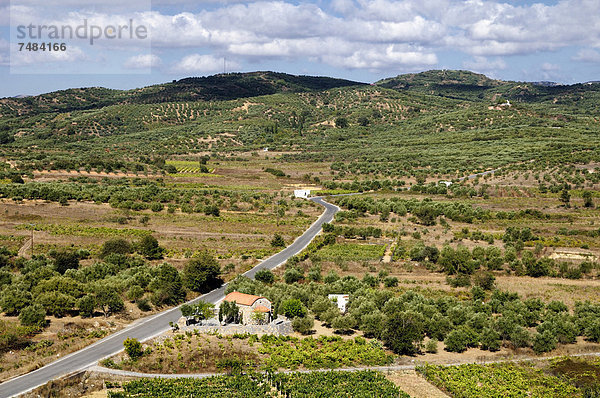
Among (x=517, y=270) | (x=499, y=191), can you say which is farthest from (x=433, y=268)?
(x=499, y=191)

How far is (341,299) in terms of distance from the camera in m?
45.8

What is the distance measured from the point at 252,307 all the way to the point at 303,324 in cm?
403

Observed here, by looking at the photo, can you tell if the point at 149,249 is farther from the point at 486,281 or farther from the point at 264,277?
the point at 486,281

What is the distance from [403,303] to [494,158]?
320 feet

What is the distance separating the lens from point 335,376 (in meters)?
33.2

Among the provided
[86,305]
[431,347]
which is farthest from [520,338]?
[86,305]

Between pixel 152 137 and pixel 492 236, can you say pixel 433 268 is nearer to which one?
pixel 492 236

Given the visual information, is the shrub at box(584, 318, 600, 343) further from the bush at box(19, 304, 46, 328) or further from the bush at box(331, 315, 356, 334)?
the bush at box(19, 304, 46, 328)

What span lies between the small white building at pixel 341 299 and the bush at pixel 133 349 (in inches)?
648

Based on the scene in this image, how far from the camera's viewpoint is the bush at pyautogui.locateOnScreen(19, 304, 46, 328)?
40219 mm

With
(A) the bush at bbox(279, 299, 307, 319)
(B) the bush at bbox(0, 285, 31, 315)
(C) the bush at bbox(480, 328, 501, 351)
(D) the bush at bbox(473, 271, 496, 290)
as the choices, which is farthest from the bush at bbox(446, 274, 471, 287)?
(B) the bush at bbox(0, 285, 31, 315)

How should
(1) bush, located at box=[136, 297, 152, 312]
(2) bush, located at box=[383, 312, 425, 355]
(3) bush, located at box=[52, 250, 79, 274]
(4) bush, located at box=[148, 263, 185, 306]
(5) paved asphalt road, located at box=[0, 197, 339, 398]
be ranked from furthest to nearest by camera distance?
(3) bush, located at box=[52, 250, 79, 274]
(4) bush, located at box=[148, 263, 185, 306]
(1) bush, located at box=[136, 297, 152, 312]
(2) bush, located at box=[383, 312, 425, 355]
(5) paved asphalt road, located at box=[0, 197, 339, 398]

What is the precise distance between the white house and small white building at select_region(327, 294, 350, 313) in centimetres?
597

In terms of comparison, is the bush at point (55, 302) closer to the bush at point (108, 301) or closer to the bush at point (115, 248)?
the bush at point (108, 301)
